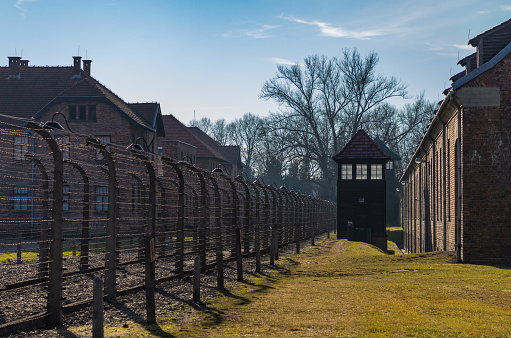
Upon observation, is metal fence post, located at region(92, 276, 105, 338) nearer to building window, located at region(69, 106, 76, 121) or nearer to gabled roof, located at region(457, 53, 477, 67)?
gabled roof, located at region(457, 53, 477, 67)

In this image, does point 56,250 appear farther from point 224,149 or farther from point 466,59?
point 224,149

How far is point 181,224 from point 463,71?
16396 mm

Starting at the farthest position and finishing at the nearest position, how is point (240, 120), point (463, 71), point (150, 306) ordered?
1. point (240, 120)
2. point (463, 71)
3. point (150, 306)

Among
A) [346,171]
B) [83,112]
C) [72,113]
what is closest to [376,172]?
[346,171]

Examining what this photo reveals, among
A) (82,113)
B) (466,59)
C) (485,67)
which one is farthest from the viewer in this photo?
(82,113)

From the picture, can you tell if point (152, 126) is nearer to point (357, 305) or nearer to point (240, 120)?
point (357, 305)

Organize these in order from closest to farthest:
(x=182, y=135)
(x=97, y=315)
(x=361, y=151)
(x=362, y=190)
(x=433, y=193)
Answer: (x=97, y=315), (x=433, y=193), (x=362, y=190), (x=361, y=151), (x=182, y=135)

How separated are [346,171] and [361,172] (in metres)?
0.92

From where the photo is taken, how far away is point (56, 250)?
9211 mm

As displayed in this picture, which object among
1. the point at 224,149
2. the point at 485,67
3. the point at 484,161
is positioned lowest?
the point at 484,161

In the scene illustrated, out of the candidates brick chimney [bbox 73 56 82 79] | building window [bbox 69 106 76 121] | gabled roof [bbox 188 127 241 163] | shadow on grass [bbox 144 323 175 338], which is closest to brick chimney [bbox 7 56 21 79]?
brick chimney [bbox 73 56 82 79]

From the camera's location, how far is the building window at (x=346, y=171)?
136ft

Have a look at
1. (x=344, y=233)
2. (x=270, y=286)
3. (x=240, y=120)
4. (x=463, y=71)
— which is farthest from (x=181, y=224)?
(x=240, y=120)

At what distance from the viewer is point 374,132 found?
239ft
